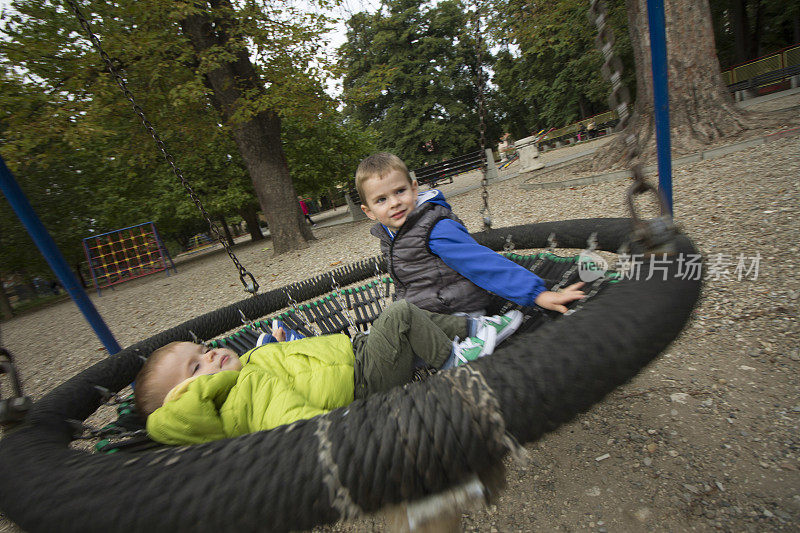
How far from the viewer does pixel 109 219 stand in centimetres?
1298

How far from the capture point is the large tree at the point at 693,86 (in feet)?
→ 18.6

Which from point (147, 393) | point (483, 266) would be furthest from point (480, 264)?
point (147, 393)

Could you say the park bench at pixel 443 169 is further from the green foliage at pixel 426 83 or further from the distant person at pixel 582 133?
the green foliage at pixel 426 83

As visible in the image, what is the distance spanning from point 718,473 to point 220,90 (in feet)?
28.5

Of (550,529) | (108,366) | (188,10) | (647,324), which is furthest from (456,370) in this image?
(188,10)

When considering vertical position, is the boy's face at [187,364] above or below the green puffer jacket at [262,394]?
above

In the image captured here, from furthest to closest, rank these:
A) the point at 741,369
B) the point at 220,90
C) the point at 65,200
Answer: the point at 65,200 → the point at 220,90 → the point at 741,369

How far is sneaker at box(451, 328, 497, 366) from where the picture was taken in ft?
4.76

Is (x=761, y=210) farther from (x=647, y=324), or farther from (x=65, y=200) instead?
(x=65, y=200)

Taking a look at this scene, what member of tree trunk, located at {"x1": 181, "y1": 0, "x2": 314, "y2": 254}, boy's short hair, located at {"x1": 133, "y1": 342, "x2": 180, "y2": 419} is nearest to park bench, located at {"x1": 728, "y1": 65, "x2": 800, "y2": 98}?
tree trunk, located at {"x1": 181, "y1": 0, "x2": 314, "y2": 254}

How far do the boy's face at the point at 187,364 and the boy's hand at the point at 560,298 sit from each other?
1.30m

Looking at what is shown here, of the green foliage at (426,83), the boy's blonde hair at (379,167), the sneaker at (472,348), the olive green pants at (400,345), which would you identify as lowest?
the sneaker at (472,348)

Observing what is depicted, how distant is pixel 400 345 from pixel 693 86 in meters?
7.00

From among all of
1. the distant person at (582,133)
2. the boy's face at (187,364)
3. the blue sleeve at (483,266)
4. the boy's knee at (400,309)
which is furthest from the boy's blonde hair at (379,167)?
the distant person at (582,133)
